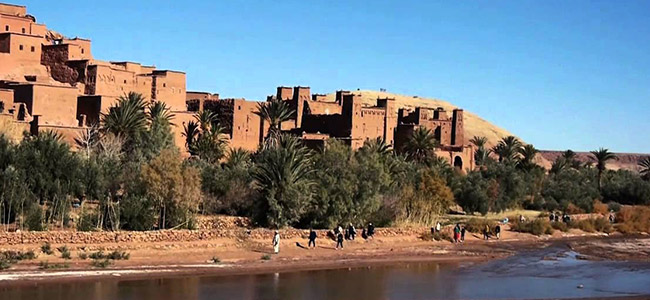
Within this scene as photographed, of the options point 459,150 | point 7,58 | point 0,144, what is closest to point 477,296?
point 0,144

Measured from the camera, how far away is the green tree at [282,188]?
33.7 m

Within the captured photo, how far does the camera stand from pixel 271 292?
2316cm

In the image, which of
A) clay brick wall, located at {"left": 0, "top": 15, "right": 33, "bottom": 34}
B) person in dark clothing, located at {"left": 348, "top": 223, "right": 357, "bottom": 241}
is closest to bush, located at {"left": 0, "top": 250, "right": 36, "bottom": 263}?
person in dark clothing, located at {"left": 348, "top": 223, "right": 357, "bottom": 241}

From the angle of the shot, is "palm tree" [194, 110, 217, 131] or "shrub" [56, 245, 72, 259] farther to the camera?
"palm tree" [194, 110, 217, 131]

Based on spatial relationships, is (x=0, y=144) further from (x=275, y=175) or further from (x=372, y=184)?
(x=372, y=184)

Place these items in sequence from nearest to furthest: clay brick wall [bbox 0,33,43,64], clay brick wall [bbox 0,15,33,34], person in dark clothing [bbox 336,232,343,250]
Result: person in dark clothing [bbox 336,232,343,250]
clay brick wall [bbox 0,33,43,64]
clay brick wall [bbox 0,15,33,34]

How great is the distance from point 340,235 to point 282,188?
11.2 feet

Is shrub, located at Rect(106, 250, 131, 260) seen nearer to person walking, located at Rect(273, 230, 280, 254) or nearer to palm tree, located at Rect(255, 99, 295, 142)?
person walking, located at Rect(273, 230, 280, 254)

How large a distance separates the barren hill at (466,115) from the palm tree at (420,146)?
49.9 metres

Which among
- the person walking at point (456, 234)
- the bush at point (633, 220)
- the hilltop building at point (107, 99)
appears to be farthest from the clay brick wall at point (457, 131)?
the person walking at point (456, 234)

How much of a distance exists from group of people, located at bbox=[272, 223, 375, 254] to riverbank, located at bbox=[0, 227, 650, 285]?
0.23m

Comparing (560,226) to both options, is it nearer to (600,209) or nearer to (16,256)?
(600,209)

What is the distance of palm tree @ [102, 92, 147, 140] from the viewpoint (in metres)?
41.7

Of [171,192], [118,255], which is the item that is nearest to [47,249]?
[118,255]
